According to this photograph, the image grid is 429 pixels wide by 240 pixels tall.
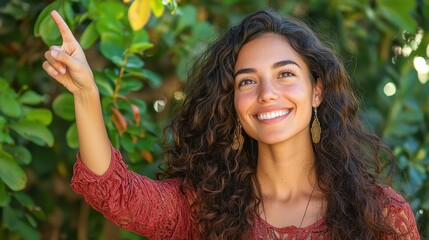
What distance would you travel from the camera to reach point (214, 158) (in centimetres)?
279

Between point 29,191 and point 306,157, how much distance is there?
46.9 inches

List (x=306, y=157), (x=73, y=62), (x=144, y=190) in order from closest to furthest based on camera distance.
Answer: (x=73, y=62)
(x=144, y=190)
(x=306, y=157)

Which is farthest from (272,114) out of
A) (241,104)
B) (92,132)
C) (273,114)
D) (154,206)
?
(92,132)

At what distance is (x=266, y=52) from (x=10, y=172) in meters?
0.74

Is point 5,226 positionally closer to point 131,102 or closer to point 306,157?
point 131,102

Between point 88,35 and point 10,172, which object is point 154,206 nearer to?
point 10,172

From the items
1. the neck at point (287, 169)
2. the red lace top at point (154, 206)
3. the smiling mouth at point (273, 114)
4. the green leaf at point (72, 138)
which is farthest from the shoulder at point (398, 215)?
the green leaf at point (72, 138)

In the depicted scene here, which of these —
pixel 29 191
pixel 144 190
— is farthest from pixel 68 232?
pixel 144 190

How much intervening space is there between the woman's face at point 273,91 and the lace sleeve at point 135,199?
0.89 feet

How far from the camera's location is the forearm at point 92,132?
2299 mm

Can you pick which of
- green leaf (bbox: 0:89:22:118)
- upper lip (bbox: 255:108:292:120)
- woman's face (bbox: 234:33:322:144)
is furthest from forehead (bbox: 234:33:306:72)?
green leaf (bbox: 0:89:22:118)

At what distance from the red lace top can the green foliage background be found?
1.11ft

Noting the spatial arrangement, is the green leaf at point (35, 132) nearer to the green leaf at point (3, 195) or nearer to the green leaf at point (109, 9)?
the green leaf at point (3, 195)

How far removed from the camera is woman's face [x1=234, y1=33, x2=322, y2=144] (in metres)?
2.57
